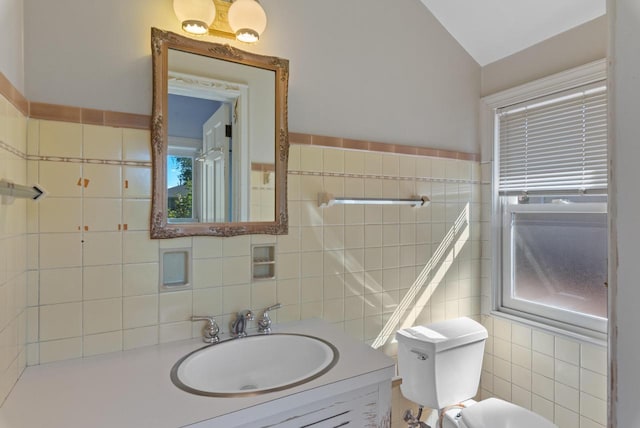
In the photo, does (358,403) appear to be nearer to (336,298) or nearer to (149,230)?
(336,298)

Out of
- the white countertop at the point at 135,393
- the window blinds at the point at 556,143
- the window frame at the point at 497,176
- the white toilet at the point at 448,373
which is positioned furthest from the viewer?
the window frame at the point at 497,176

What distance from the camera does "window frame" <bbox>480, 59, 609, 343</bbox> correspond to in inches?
71.7

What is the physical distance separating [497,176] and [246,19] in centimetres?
160

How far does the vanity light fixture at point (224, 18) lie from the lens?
131 cm

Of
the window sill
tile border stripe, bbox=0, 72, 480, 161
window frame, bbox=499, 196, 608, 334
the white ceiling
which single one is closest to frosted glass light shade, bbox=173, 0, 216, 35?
tile border stripe, bbox=0, 72, 480, 161

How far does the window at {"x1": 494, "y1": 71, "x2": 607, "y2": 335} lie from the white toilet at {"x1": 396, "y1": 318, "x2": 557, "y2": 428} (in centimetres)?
45

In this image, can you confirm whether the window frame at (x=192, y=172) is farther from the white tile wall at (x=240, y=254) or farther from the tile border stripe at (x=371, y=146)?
the tile border stripe at (x=371, y=146)

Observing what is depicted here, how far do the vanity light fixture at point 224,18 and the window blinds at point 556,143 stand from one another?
1475mm

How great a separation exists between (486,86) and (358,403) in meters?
1.90

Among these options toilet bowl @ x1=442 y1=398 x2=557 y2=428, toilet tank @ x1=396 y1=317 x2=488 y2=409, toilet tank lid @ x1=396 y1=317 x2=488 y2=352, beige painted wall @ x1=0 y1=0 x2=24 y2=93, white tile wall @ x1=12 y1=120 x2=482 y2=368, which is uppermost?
beige painted wall @ x1=0 y1=0 x2=24 y2=93

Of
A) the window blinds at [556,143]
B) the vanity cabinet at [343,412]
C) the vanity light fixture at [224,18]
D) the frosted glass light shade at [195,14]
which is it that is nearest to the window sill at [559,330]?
the window blinds at [556,143]

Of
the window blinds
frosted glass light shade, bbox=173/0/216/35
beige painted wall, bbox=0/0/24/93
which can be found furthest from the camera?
the window blinds

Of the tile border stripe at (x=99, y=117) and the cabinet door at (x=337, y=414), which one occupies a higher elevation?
the tile border stripe at (x=99, y=117)

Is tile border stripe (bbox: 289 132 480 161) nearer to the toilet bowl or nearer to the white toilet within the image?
the white toilet
